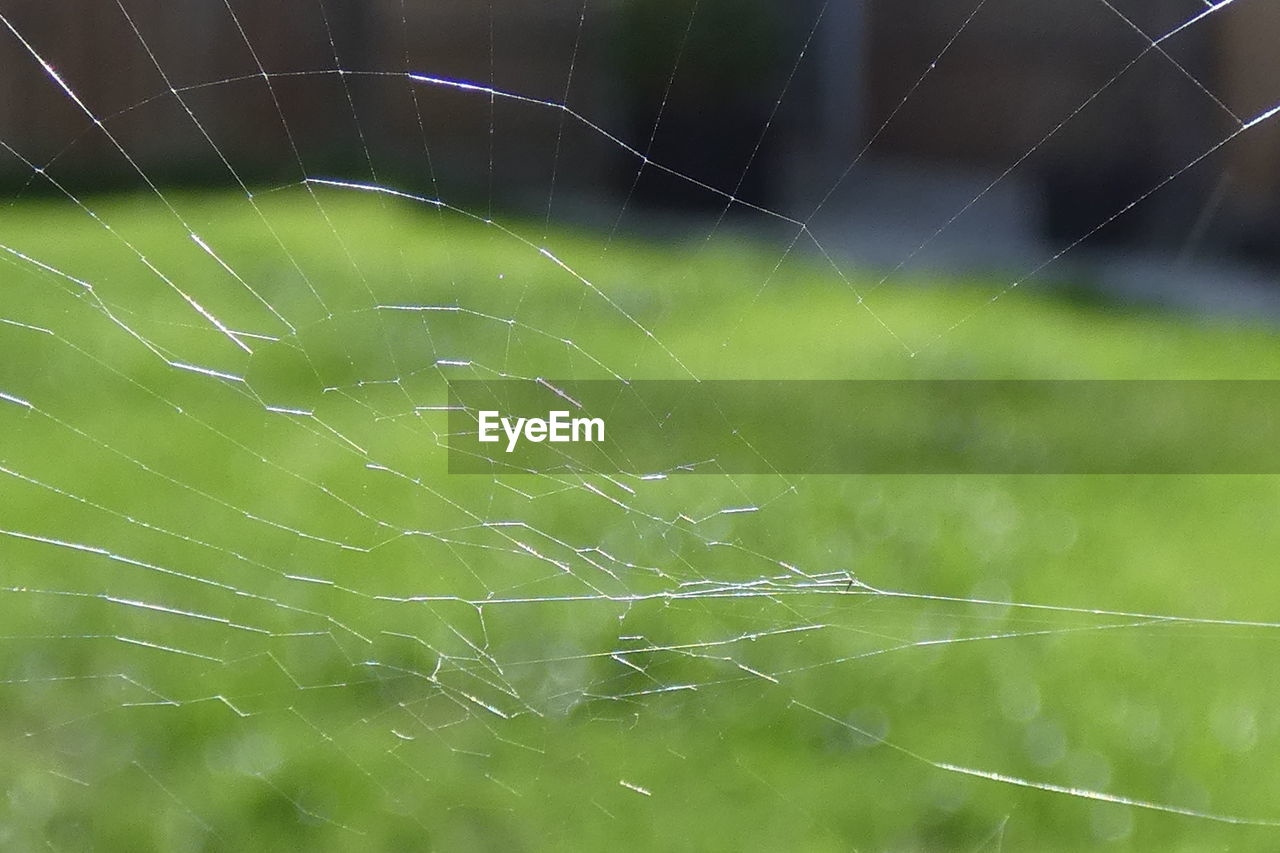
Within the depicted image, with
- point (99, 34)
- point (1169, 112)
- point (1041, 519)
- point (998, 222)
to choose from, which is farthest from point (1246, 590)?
point (99, 34)

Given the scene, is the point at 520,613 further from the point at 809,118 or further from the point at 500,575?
the point at 809,118

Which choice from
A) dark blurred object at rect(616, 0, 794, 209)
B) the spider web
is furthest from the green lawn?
dark blurred object at rect(616, 0, 794, 209)

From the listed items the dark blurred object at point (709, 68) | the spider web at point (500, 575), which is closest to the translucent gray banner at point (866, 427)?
the spider web at point (500, 575)

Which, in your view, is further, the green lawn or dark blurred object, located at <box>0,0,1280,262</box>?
dark blurred object, located at <box>0,0,1280,262</box>

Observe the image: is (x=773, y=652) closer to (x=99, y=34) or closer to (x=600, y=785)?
(x=600, y=785)

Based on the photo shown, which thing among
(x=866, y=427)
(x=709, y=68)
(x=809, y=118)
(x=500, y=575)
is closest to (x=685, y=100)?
(x=709, y=68)

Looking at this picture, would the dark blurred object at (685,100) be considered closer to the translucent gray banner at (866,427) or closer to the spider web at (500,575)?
the spider web at (500,575)

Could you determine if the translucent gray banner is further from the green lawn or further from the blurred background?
the blurred background
